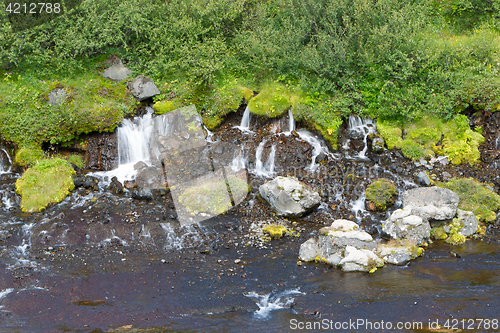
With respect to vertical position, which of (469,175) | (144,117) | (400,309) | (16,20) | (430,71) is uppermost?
(16,20)

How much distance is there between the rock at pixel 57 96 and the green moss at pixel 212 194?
7419mm

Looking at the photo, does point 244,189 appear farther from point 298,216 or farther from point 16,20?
point 16,20

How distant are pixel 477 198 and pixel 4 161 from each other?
63.1 feet

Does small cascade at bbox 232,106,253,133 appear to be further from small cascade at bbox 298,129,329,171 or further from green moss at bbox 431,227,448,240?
green moss at bbox 431,227,448,240

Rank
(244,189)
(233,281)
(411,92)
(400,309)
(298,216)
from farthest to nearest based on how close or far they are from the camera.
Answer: (411,92) → (244,189) → (298,216) → (233,281) → (400,309)

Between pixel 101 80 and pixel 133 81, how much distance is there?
5.33ft

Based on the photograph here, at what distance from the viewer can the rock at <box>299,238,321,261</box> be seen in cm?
1189

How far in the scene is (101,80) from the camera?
19.3 meters

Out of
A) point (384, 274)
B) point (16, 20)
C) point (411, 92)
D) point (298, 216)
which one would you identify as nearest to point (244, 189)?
point (298, 216)

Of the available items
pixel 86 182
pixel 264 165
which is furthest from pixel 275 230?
pixel 86 182

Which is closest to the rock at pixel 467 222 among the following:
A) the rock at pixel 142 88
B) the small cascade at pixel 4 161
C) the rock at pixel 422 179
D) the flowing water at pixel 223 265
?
the flowing water at pixel 223 265

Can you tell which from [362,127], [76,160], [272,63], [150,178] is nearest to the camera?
[150,178]

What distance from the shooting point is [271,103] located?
18.2 m

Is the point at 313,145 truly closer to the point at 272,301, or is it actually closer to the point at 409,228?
the point at 409,228
